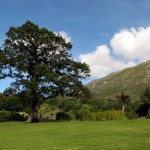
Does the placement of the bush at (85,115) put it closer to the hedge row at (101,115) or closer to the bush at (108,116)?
the hedge row at (101,115)

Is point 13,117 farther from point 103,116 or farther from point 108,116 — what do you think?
point 108,116

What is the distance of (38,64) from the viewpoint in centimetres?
5084

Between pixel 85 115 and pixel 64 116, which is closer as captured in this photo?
pixel 85 115

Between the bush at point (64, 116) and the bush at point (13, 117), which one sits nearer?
the bush at point (64, 116)

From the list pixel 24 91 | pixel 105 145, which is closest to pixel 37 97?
pixel 24 91

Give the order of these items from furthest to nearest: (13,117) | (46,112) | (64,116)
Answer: (46,112) < (13,117) < (64,116)

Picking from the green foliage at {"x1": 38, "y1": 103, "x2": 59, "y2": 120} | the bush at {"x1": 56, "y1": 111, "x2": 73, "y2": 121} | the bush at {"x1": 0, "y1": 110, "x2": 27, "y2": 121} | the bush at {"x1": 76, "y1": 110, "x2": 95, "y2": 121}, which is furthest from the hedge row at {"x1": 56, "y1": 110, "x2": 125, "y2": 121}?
the green foliage at {"x1": 38, "y1": 103, "x2": 59, "y2": 120}

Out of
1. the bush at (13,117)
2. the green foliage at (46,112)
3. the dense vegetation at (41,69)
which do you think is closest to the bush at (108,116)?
the dense vegetation at (41,69)

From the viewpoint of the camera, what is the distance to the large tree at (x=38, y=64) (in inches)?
1986

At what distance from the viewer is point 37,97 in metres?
51.4

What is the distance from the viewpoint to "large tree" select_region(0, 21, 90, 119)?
1986 inches

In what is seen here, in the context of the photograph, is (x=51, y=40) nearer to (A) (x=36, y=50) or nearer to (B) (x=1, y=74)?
(A) (x=36, y=50)

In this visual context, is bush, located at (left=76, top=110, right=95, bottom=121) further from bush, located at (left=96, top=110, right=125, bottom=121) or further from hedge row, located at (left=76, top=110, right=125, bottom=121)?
bush, located at (left=96, top=110, right=125, bottom=121)

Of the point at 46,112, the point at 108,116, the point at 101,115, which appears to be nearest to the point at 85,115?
the point at 101,115
